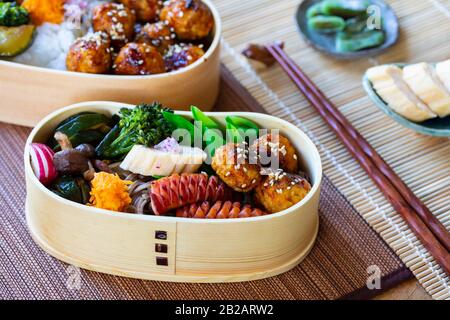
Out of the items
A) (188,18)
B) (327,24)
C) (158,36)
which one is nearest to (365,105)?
(327,24)

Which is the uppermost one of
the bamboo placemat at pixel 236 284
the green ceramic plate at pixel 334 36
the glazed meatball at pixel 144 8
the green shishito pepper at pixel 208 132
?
the glazed meatball at pixel 144 8

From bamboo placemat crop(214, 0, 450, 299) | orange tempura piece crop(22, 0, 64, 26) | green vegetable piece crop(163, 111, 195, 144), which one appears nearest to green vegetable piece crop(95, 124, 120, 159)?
green vegetable piece crop(163, 111, 195, 144)

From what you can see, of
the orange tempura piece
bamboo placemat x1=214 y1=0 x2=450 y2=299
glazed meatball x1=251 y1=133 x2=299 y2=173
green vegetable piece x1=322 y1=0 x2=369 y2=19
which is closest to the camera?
glazed meatball x1=251 y1=133 x2=299 y2=173

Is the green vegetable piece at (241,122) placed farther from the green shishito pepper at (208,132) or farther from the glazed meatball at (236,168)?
the glazed meatball at (236,168)

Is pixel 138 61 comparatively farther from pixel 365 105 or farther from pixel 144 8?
pixel 365 105

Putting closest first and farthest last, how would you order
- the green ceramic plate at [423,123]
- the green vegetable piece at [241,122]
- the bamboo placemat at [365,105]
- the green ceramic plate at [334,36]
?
the green vegetable piece at [241,122] → the bamboo placemat at [365,105] → the green ceramic plate at [423,123] → the green ceramic plate at [334,36]

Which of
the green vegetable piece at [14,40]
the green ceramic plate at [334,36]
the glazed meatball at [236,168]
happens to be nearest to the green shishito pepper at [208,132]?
the glazed meatball at [236,168]

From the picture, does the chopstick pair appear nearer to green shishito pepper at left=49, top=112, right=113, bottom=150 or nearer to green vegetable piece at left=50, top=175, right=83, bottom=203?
green shishito pepper at left=49, top=112, right=113, bottom=150
